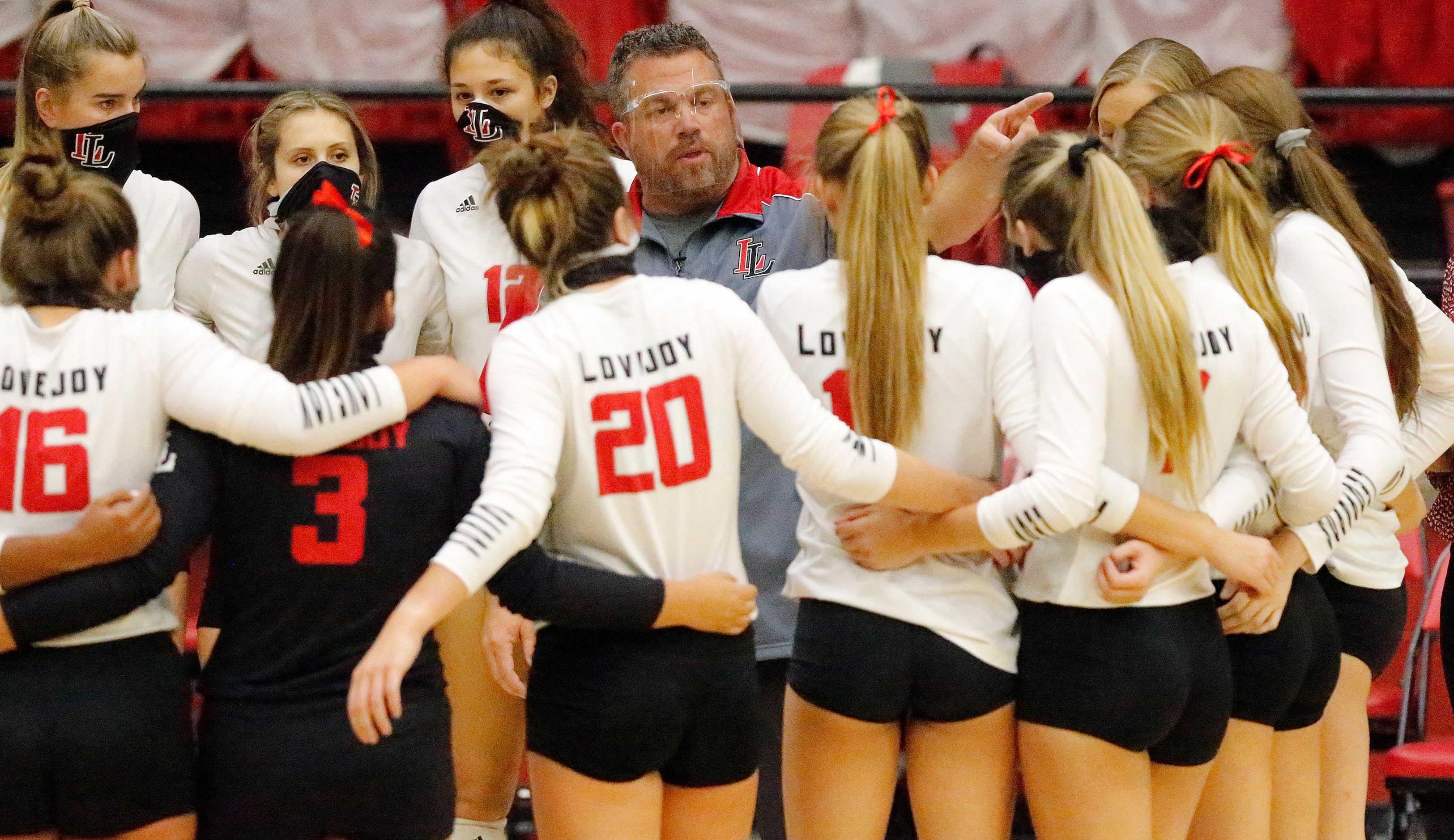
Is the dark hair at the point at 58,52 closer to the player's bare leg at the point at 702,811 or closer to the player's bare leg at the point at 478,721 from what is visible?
the player's bare leg at the point at 478,721

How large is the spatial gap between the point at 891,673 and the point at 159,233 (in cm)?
172

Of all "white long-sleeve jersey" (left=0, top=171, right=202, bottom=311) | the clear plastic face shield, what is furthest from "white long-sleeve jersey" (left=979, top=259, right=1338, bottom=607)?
"white long-sleeve jersey" (left=0, top=171, right=202, bottom=311)

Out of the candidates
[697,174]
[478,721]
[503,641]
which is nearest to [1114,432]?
[503,641]

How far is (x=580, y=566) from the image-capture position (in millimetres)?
2199

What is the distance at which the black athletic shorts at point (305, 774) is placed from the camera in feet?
6.87

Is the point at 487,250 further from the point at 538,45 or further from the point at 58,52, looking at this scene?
the point at 58,52

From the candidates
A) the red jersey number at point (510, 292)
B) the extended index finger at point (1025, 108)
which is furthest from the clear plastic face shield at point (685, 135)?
the extended index finger at point (1025, 108)

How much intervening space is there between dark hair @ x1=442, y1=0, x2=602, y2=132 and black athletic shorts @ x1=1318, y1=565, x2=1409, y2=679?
68.5 inches

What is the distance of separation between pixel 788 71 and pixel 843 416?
9.63ft

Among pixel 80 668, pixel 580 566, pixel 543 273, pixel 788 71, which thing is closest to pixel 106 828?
pixel 80 668

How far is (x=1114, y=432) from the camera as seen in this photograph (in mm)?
2385

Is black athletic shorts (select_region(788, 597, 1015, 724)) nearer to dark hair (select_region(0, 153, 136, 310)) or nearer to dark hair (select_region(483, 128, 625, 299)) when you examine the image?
dark hair (select_region(483, 128, 625, 299))

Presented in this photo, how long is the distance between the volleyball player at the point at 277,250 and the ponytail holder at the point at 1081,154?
1224mm

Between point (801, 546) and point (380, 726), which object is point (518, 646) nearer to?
point (801, 546)
